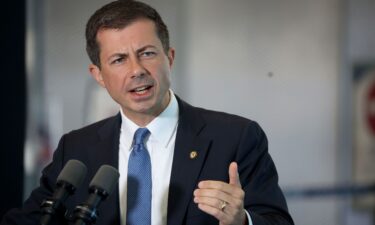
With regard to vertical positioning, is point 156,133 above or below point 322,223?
above

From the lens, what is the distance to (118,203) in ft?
5.25

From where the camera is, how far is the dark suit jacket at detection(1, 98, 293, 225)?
1532mm

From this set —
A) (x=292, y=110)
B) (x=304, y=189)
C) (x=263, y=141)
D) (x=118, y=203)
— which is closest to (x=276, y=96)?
(x=292, y=110)

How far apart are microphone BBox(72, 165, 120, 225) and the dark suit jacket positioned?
12.0 inches

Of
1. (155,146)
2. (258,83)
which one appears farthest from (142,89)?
(258,83)

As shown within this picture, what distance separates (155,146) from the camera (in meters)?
1.65

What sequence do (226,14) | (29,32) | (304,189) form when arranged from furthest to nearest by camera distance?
1. (304,189)
2. (226,14)
3. (29,32)

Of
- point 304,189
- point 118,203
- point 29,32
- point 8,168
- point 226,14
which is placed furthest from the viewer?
point 304,189

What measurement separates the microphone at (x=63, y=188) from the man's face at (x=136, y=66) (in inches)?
12.9

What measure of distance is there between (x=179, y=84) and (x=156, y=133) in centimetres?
130

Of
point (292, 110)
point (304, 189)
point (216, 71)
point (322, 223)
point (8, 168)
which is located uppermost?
point (216, 71)

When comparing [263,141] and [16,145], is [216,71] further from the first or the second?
[263,141]

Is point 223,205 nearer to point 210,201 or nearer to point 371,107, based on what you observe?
point 210,201

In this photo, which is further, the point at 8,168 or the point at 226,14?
the point at 226,14
